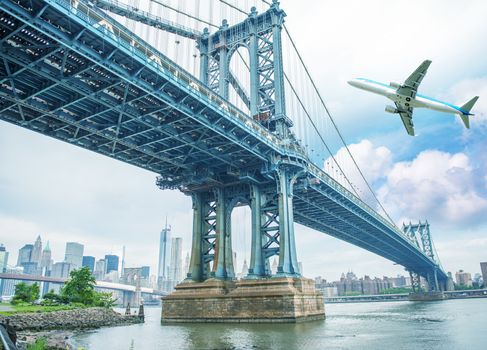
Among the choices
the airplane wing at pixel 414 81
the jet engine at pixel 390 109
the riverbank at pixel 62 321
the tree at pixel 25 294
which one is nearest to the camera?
the airplane wing at pixel 414 81

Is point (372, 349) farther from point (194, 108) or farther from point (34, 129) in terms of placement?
point (34, 129)

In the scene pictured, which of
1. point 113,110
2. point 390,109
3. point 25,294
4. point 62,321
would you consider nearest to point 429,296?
point 25,294

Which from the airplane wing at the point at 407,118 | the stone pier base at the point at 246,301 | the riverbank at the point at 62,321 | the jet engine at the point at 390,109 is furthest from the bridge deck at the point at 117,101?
the airplane wing at the point at 407,118

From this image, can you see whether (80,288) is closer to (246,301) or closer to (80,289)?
(80,289)

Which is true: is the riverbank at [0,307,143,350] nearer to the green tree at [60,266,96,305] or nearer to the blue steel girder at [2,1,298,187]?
the green tree at [60,266,96,305]

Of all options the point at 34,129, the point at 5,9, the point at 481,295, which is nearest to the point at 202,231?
the point at 34,129

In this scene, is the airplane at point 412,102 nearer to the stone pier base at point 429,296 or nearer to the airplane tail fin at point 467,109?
the airplane tail fin at point 467,109

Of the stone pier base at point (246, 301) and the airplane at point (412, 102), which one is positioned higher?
the airplane at point (412, 102)

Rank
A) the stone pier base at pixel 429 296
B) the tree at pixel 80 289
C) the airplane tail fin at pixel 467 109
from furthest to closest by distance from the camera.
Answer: the stone pier base at pixel 429 296 → the tree at pixel 80 289 → the airplane tail fin at pixel 467 109

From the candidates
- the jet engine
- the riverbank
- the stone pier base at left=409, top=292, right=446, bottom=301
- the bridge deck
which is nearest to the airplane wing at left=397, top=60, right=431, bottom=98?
the jet engine
